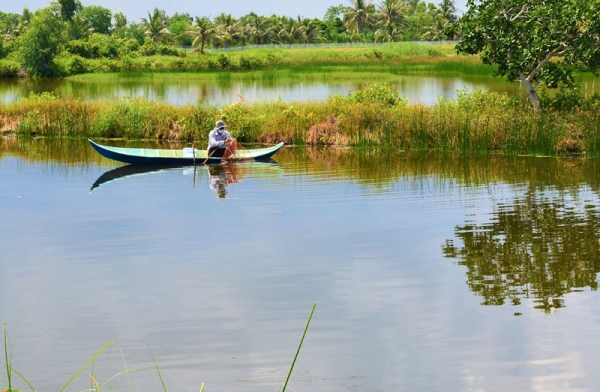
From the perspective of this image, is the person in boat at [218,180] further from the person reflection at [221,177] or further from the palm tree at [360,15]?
the palm tree at [360,15]

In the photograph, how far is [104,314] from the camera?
9273 mm

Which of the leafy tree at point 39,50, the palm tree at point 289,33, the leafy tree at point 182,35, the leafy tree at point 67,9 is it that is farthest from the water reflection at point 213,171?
the leafy tree at point 67,9

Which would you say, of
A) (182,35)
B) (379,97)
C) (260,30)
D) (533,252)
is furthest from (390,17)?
(533,252)

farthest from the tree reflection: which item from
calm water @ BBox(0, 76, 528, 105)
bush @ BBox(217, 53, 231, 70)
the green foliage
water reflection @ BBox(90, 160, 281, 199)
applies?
bush @ BBox(217, 53, 231, 70)

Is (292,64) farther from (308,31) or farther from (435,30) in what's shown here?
(435,30)

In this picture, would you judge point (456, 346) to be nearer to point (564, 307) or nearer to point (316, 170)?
point (564, 307)

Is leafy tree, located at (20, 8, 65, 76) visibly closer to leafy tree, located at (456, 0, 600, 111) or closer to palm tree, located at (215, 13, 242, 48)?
palm tree, located at (215, 13, 242, 48)

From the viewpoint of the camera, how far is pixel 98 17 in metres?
161

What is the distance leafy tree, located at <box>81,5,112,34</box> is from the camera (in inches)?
6255

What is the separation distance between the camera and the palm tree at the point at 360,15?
130125 millimetres

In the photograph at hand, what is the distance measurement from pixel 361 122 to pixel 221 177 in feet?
20.0

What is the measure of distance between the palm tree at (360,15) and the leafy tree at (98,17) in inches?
1923

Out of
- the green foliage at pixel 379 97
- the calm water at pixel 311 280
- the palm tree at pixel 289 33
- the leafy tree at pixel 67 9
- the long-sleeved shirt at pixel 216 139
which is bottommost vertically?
the calm water at pixel 311 280

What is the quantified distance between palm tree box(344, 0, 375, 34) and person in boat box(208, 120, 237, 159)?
111069 millimetres
